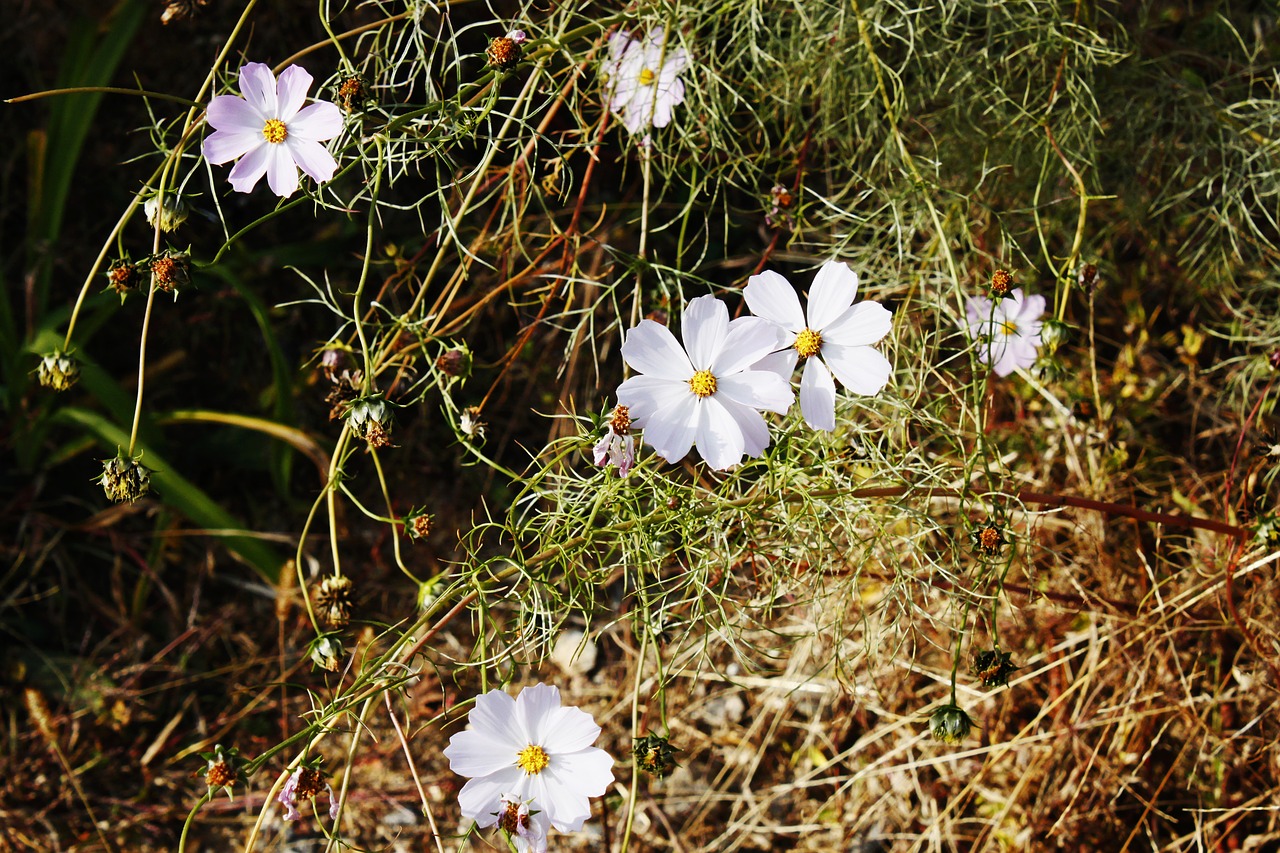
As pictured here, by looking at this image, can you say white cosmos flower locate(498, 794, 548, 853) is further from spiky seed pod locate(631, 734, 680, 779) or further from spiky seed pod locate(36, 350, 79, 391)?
spiky seed pod locate(36, 350, 79, 391)

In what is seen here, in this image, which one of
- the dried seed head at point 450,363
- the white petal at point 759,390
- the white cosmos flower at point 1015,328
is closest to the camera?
the white petal at point 759,390

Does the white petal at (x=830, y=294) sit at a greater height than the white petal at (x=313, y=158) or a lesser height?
lesser

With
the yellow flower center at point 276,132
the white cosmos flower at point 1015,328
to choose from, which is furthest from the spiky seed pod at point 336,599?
the white cosmos flower at point 1015,328

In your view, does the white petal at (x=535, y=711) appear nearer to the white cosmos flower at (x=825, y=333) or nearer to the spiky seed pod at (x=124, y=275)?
the white cosmos flower at (x=825, y=333)

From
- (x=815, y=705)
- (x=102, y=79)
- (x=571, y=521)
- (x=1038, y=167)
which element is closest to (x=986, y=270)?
(x=1038, y=167)

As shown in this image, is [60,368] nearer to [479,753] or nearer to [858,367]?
[479,753]

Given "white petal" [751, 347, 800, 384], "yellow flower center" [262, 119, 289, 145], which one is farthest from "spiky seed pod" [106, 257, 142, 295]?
"white petal" [751, 347, 800, 384]

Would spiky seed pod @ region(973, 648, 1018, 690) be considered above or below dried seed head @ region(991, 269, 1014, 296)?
below
